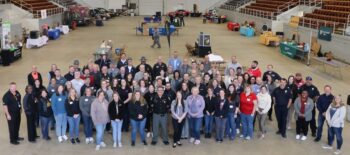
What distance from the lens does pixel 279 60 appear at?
63.5 ft

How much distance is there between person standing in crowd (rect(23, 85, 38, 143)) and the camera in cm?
845

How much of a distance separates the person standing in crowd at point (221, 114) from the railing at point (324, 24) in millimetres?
12880

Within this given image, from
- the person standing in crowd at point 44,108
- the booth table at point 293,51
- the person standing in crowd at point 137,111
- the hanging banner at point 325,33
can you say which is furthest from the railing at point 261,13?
the person standing in crowd at point 44,108

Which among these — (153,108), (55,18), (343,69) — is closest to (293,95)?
(153,108)

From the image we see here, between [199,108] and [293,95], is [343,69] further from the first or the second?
[199,108]

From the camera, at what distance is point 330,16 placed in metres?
22.9

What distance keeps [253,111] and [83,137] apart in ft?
12.8

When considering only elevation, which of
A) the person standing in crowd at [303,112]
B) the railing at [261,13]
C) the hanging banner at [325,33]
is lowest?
the person standing in crowd at [303,112]

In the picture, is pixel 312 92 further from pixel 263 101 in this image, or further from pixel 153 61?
pixel 153 61

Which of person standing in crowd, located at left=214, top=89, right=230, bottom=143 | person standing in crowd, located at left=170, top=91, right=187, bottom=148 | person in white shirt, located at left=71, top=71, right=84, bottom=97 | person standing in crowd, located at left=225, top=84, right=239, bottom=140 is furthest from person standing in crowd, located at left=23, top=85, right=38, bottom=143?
person standing in crowd, located at left=225, top=84, right=239, bottom=140

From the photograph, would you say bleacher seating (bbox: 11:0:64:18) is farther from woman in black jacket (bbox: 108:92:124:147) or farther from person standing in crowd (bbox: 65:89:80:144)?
woman in black jacket (bbox: 108:92:124:147)

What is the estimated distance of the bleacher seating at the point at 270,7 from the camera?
3082 cm

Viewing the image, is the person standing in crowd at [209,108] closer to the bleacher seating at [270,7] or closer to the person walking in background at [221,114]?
the person walking in background at [221,114]

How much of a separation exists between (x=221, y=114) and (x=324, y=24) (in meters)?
15.2
